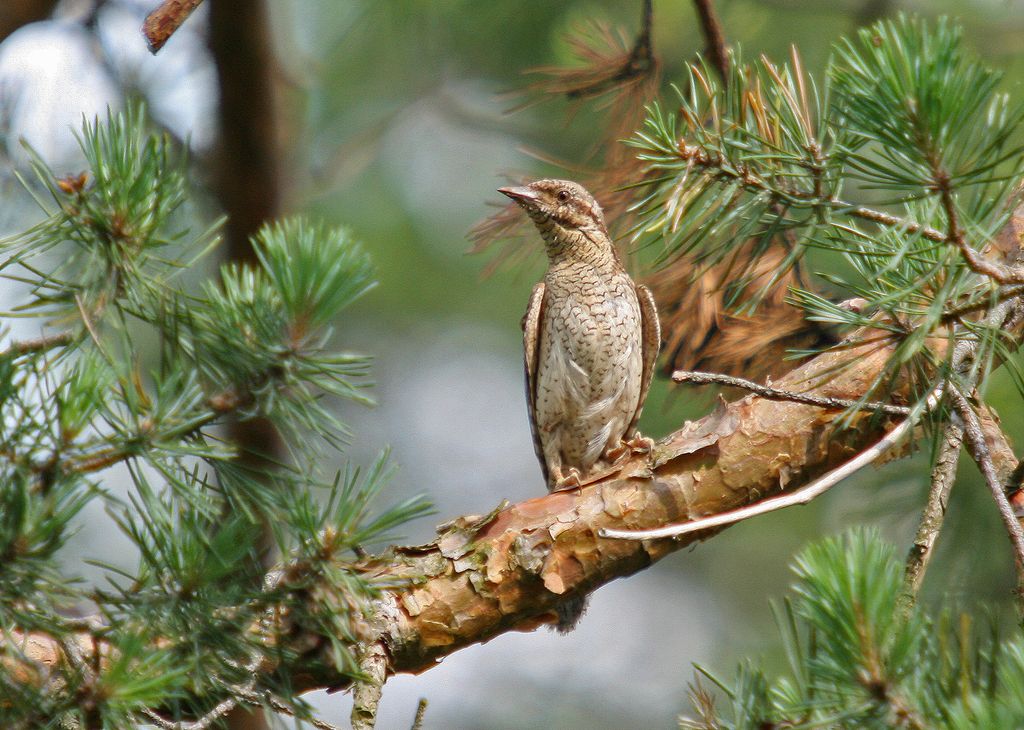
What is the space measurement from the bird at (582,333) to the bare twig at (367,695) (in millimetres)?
1811

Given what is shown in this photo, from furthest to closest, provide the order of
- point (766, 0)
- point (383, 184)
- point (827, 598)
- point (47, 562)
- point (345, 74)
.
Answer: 1. point (383, 184)
2. point (345, 74)
3. point (766, 0)
4. point (47, 562)
5. point (827, 598)

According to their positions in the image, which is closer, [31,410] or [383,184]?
[31,410]

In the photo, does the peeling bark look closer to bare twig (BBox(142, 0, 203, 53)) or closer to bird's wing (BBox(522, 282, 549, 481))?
bare twig (BBox(142, 0, 203, 53))

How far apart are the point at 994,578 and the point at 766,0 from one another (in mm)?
3273

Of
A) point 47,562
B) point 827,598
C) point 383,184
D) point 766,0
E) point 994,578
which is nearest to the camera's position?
point 827,598

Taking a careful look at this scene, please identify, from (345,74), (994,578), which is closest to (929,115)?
(994,578)

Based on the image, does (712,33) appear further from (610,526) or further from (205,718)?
(205,718)

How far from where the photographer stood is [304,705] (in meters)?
1.63

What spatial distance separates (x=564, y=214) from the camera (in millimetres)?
3816

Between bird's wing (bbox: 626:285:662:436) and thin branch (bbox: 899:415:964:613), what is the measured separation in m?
1.60

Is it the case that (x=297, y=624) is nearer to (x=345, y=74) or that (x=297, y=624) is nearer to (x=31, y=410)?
(x=31, y=410)

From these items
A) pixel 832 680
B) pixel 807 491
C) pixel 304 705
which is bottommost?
pixel 832 680

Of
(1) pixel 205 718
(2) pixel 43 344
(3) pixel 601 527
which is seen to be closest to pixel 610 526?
(3) pixel 601 527

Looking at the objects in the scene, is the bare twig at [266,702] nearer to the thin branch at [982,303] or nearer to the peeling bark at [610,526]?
the peeling bark at [610,526]
